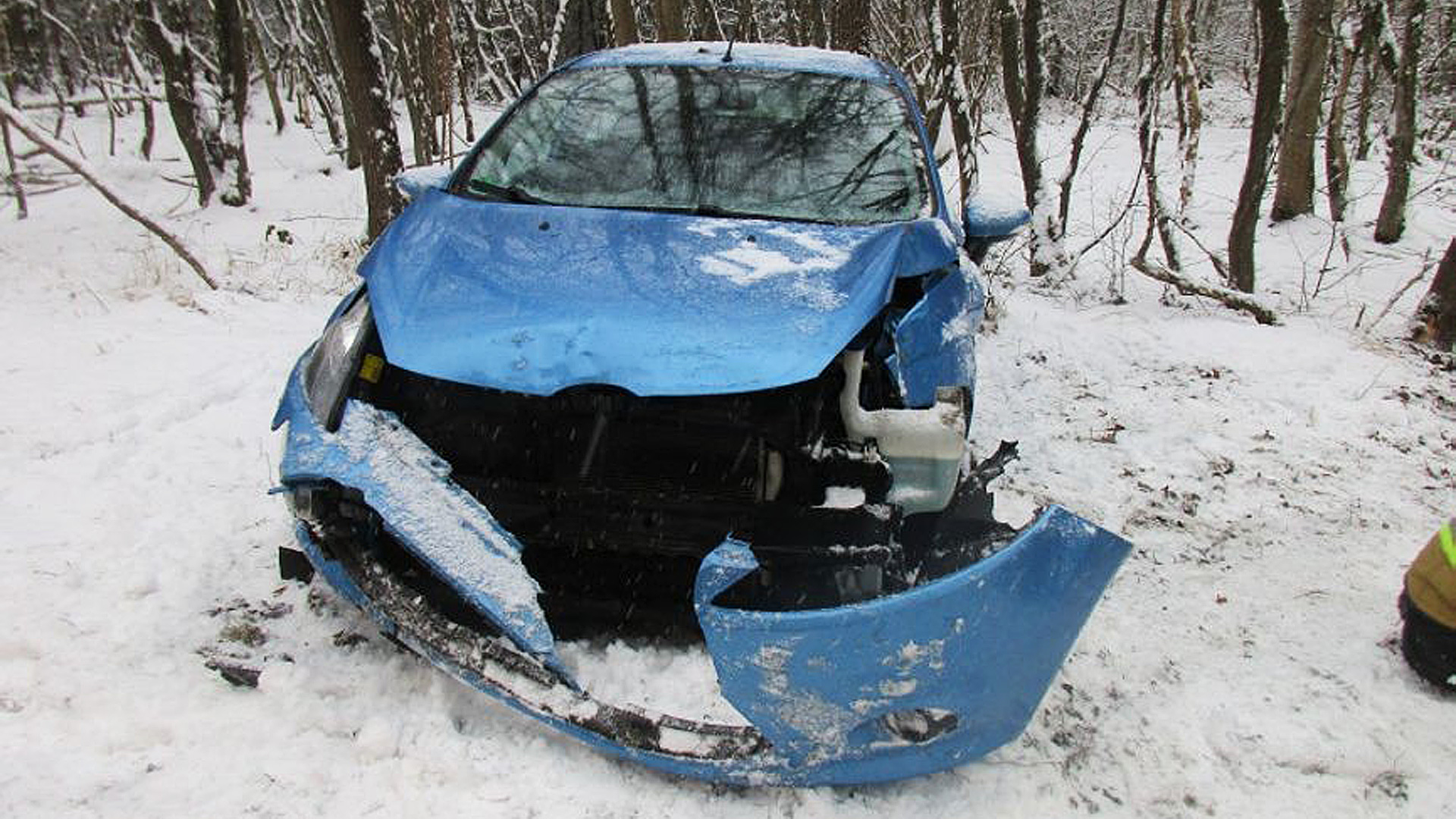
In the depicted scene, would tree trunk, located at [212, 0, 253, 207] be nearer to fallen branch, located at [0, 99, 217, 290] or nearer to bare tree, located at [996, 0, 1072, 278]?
fallen branch, located at [0, 99, 217, 290]

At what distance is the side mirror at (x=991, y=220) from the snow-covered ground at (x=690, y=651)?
1.10m

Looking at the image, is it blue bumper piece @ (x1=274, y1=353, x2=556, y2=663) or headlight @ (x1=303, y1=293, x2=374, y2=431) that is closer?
blue bumper piece @ (x1=274, y1=353, x2=556, y2=663)

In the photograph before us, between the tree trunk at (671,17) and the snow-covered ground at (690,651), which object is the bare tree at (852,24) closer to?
the tree trunk at (671,17)

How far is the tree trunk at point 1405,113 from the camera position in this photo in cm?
898

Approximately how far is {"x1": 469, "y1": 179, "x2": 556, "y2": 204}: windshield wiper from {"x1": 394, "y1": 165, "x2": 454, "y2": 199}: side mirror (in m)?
0.13

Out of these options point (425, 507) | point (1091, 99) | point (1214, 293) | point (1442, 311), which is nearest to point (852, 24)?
point (1091, 99)

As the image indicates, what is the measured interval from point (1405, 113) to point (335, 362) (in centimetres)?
1057

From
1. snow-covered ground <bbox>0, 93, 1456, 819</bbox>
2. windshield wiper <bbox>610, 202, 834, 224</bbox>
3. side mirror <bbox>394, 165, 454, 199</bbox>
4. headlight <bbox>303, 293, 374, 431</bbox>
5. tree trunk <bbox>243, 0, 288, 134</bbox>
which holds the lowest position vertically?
snow-covered ground <bbox>0, 93, 1456, 819</bbox>

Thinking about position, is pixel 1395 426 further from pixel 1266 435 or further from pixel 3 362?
pixel 3 362

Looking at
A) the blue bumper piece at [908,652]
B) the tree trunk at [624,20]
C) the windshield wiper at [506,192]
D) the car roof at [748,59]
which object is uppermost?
the tree trunk at [624,20]

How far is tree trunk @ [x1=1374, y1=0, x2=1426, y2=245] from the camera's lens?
8.98 meters

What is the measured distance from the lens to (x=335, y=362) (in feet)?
8.31

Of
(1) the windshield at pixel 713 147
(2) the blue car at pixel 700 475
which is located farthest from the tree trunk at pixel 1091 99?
(2) the blue car at pixel 700 475

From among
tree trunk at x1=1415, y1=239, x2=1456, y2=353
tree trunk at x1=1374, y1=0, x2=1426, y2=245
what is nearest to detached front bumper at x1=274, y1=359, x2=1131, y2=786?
tree trunk at x1=1415, y1=239, x2=1456, y2=353
